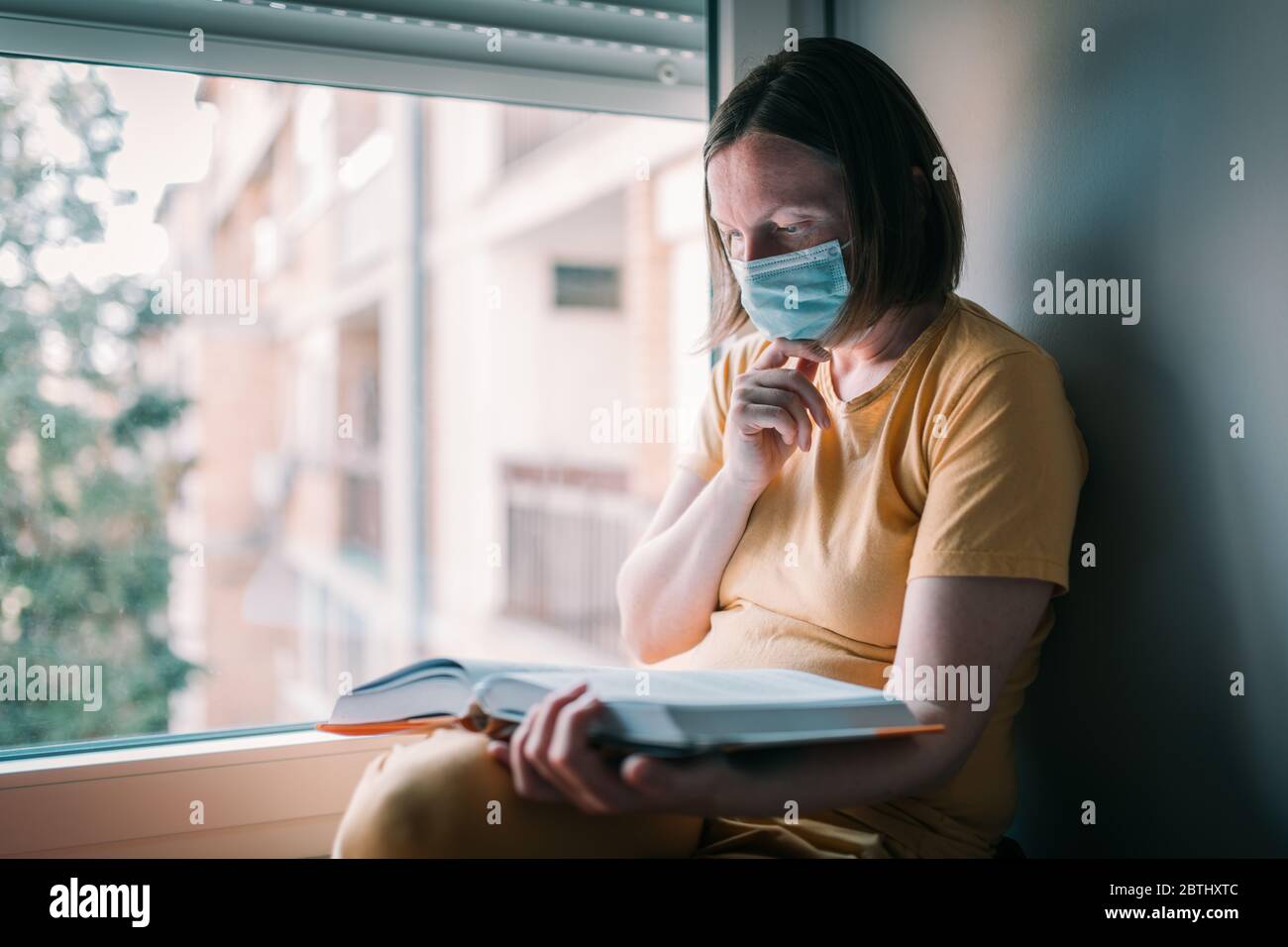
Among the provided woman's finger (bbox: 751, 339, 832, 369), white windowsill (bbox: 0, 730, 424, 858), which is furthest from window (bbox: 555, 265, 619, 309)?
woman's finger (bbox: 751, 339, 832, 369)

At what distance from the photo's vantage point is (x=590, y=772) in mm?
801

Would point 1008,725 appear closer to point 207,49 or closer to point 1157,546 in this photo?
point 1157,546

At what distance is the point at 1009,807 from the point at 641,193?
381 centimetres

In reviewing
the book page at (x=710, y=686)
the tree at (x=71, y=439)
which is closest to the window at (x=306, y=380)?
the tree at (x=71, y=439)

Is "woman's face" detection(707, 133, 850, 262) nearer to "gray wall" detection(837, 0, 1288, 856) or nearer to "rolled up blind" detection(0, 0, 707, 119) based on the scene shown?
"gray wall" detection(837, 0, 1288, 856)

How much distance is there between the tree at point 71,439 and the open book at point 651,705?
0.82 metres

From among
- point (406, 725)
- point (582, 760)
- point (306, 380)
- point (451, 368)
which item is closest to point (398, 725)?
point (406, 725)

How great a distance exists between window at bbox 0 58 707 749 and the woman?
1.53ft

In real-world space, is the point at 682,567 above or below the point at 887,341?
below

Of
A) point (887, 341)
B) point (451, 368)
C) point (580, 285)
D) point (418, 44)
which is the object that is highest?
point (580, 285)

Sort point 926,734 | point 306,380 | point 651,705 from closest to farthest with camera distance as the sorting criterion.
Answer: point 651,705 < point 926,734 < point 306,380

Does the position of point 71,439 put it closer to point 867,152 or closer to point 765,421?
point 765,421

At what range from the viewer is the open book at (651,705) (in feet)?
2.59

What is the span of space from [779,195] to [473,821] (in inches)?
29.5
